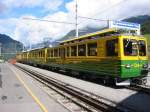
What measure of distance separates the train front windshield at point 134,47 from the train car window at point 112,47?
502 millimetres

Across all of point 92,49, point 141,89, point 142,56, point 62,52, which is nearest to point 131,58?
point 142,56

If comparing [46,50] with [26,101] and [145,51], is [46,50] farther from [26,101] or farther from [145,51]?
[26,101]

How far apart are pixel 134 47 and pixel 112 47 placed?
127 cm

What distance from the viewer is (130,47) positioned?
60.7ft

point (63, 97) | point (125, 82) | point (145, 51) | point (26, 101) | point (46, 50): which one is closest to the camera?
point (26, 101)

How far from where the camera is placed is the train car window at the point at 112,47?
1824 centimetres

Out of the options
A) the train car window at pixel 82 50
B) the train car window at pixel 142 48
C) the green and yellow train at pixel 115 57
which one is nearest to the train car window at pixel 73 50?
the train car window at pixel 82 50

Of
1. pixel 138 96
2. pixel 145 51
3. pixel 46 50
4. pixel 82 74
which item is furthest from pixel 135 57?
pixel 46 50

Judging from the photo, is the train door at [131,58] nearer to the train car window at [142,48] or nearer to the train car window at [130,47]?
the train car window at [130,47]

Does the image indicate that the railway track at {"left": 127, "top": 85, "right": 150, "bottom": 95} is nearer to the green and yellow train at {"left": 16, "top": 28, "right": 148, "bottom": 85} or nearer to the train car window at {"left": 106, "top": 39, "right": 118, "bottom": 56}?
the green and yellow train at {"left": 16, "top": 28, "right": 148, "bottom": 85}

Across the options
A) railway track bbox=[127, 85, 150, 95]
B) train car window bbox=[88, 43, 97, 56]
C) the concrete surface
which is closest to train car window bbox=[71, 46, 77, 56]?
train car window bbox=[88, 43, 97, 56]

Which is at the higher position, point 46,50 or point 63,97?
point 46,50

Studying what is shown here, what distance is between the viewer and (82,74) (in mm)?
24781

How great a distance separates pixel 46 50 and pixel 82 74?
16152 mm
